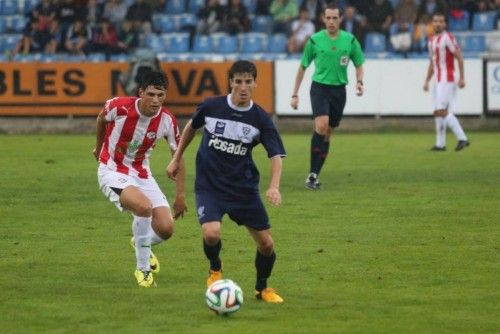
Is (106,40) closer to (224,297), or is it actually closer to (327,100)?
(327,100)

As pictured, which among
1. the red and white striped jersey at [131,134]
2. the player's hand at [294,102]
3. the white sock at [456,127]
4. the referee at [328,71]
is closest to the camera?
the red and white striped jersey at [131,134]

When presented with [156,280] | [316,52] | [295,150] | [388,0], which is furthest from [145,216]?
[388,0]

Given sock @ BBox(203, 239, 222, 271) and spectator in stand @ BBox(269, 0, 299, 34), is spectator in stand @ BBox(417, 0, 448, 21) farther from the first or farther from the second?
sock @ BBox(203, 239, 222, 271)

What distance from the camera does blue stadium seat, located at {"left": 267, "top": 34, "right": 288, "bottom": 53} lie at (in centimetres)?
3014

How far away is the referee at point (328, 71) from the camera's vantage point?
17328 mm

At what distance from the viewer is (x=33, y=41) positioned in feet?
101

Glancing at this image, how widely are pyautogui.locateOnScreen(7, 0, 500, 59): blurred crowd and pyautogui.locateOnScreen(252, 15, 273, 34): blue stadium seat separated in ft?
0.18

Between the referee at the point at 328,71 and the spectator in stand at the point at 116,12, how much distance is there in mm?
13948

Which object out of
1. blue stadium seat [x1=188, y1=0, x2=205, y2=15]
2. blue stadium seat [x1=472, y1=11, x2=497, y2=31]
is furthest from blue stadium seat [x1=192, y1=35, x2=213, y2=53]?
blue stadium seat [x1=472, y1=11, x2=497, y2=31]

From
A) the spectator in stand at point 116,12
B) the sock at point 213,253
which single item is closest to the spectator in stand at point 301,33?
the spectator in stand at point 116,12

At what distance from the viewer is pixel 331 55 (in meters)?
17.4

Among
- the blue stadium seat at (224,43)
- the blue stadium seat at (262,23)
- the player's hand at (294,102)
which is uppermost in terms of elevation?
the player's hand at (294,102)

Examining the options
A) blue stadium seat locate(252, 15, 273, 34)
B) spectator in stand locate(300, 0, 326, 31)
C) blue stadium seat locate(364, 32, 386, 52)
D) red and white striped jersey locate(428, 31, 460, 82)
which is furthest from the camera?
blue stadium seat locate(252, 15, 273, 34)

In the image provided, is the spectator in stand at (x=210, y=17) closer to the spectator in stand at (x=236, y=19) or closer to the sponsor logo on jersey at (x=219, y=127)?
the spectator in stand at (x=236, y=19)
